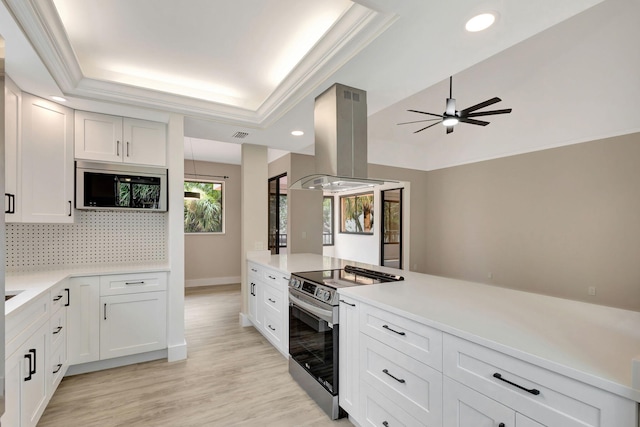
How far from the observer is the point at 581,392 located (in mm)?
935

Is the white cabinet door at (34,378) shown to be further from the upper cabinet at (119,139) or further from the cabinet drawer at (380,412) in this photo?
the cabinet drawer at (380,412)

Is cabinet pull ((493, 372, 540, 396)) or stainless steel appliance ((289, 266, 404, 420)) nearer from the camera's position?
cabinet pull ((493, 372, 540, 396))

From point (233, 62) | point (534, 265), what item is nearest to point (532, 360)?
point (233, 62)

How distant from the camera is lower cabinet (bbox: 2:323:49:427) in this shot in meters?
1.57

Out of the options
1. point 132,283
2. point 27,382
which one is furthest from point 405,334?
point 132,283

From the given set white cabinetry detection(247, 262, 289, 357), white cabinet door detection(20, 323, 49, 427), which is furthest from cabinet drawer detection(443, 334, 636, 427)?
white cabinet door detection(20, 323, 49, 427)

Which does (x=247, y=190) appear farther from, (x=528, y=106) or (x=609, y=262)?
(x=609, y=262)

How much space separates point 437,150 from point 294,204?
12.3ft

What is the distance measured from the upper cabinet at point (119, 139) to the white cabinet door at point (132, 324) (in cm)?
139

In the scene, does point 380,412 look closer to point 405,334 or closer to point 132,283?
point 405,334

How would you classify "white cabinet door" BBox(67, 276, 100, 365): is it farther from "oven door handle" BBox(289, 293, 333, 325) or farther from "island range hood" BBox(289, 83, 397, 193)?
"island range hood" BBox(289, 83, 397, 193)

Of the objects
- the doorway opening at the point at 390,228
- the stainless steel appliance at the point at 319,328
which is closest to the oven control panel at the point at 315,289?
the stainless steel appliance at the point at 319,328

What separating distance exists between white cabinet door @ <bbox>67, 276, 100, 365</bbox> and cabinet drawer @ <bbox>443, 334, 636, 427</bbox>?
9.86 ft

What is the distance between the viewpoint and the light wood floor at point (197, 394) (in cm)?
212
